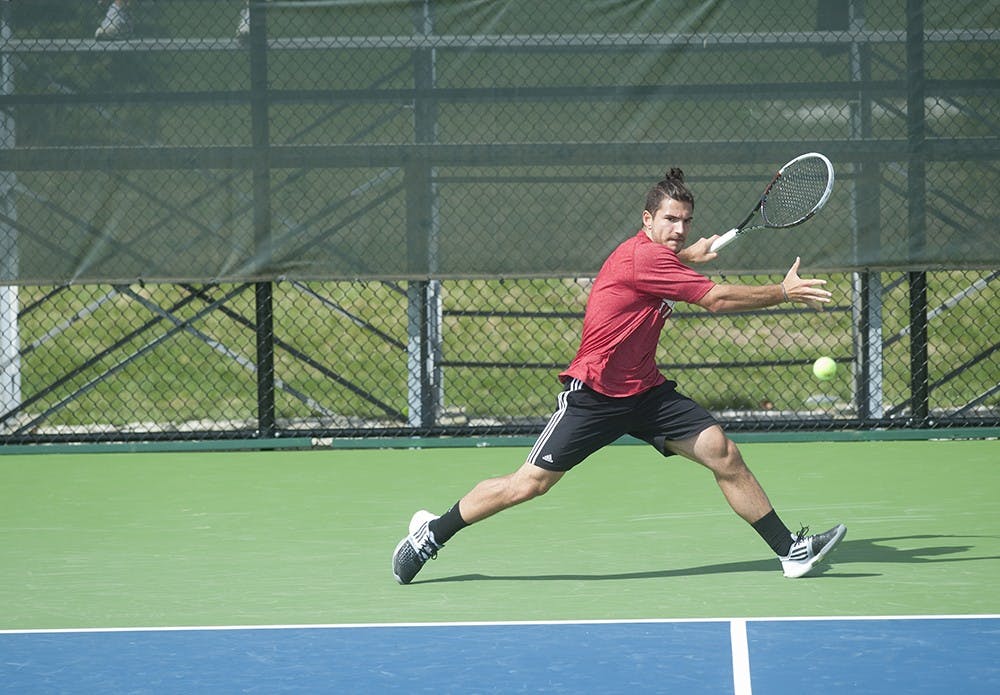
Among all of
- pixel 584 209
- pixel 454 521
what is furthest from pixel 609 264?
pixel 584 209

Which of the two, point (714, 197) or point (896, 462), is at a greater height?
point (714, 197)

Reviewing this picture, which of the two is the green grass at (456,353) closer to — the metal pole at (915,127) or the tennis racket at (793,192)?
the metal pole at (915,127)

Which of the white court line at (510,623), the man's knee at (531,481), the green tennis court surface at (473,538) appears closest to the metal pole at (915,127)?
the green tennis court surface at (473,538)

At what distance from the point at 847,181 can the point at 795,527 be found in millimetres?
2746

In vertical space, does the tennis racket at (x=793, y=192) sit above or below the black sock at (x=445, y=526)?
above

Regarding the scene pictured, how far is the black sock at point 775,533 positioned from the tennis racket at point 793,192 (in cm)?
131

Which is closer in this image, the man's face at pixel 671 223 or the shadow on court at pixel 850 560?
the man's face at pixel 671 223

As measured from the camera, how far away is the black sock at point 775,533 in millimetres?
5523

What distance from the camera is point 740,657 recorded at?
175 inches

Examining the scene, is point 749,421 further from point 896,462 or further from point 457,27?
point 457,27

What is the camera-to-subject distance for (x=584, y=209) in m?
8.70

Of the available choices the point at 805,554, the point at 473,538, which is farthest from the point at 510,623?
the point at 473,538

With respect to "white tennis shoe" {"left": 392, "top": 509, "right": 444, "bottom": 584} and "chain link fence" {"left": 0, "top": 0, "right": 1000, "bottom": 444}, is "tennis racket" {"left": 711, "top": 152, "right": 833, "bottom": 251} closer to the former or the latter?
"white tennis shoe" {"left": 392, "top": 509, "right": 444, "bottom": 584}

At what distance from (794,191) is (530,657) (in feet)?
9.14
